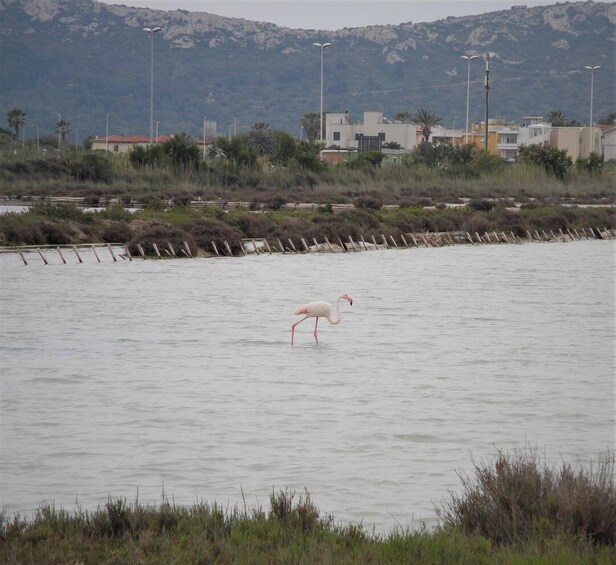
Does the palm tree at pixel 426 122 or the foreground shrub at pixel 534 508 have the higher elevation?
the palm tree at pixel 426 122

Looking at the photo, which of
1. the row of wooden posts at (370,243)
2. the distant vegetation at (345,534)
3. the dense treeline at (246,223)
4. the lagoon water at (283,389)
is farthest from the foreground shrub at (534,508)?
the dense treeline at (246,223)

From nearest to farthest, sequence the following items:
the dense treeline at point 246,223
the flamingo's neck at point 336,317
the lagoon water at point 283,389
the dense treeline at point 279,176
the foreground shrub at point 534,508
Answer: the foreground shrub at point 534,508
the lagoon water at point 283,389
the flamingo's neck at point 336,317
the dense treeline at point 246,223
the dense treeline at point 279,176

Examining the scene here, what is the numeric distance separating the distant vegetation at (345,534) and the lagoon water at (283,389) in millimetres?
1638

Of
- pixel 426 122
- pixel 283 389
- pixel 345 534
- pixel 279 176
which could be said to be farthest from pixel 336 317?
pixel 426 122

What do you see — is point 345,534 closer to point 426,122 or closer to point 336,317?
point 336,317

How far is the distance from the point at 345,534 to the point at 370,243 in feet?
124

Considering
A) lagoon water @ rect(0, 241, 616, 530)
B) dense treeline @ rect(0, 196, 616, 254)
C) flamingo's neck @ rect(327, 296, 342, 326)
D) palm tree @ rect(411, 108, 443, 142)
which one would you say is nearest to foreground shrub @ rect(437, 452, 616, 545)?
lagoon water @ rect(0, 241, 616, 530)

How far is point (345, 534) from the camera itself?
338 inches

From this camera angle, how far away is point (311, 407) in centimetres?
1535

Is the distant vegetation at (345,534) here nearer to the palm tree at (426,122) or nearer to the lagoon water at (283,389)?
the lagoon water at (283,389)

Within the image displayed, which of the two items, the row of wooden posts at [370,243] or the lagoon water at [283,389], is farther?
the row of wooden posts at [370,243]

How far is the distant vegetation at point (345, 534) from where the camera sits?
25.5 ft

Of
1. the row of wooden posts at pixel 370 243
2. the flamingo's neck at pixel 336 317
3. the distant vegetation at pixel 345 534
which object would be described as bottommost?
the row of wooden posts at pixel 370 243

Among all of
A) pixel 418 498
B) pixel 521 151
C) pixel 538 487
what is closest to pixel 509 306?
pixel 418 498
